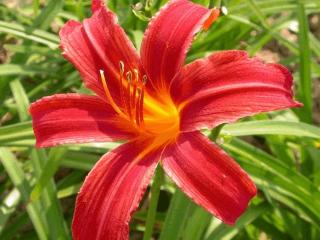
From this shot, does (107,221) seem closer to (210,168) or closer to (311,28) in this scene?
(210,168)

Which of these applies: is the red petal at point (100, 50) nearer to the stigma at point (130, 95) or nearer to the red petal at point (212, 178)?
the stigma at point (130, 95)

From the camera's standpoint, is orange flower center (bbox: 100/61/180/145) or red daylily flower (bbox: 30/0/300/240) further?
orange flower center (bbox: 100/61/180/145)

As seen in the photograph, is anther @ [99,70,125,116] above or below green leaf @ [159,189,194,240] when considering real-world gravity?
above

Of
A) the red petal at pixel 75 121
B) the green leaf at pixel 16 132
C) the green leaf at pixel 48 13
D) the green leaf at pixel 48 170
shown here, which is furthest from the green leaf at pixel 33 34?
the red petal at pixel 75 121

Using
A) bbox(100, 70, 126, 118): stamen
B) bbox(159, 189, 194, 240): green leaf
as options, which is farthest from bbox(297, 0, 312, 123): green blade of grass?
bbox(100, 70, 126, 118): stamen

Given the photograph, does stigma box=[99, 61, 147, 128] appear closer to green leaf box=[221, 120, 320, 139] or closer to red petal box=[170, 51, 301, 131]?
red petal box=[170, 51, 301, 131]

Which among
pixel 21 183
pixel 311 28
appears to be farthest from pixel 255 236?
pixel 311 28

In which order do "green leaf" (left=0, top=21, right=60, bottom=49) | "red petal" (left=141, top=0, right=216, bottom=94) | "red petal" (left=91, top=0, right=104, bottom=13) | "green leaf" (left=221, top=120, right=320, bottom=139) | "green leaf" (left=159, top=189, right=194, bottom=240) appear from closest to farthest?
"red petal" (left=141, top=0, right=216, bottom=94) → "red petal" (left=91, top=0, right=104, bottom=13) → "green leaf" (left=159, top=189, right=194, bottom=240) → "green leaf" (left=221, top=120, right=320, bottom=139) → "green leaf" (left=0, top=21, right=60, bottom=49)
